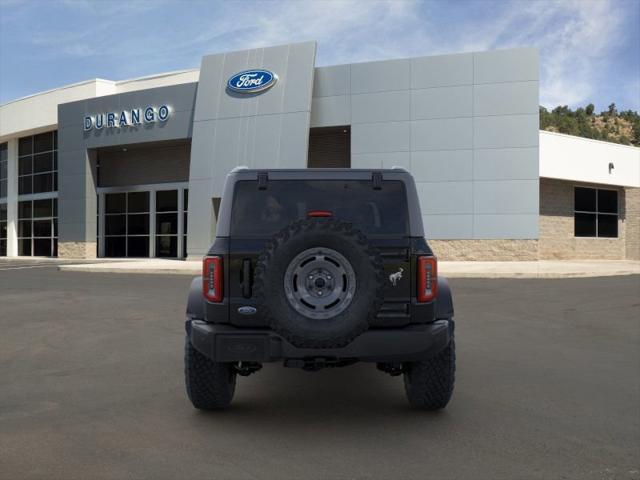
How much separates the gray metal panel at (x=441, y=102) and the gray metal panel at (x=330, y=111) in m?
3.28

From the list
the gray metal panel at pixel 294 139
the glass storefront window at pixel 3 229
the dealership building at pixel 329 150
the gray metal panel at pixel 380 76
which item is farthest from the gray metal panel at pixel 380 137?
the glass storefront window at pixel 3 229

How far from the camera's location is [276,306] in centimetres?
391

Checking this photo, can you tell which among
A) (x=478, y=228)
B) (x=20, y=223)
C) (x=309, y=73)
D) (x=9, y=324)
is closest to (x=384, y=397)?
(x=9, y=324)

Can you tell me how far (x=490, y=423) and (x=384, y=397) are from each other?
1.03 meters

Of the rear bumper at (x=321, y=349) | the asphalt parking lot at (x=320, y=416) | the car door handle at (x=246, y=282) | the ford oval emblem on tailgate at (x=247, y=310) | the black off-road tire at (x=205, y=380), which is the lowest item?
the asphalt parking lot at (x=320, y=416)

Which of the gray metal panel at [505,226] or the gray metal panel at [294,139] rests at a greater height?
the gray metal panel at [294,139]

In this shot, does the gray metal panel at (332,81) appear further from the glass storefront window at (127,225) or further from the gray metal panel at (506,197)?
the glass storefront window at (127,225)

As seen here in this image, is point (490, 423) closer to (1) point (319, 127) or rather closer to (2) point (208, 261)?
(2) point (208, 261)

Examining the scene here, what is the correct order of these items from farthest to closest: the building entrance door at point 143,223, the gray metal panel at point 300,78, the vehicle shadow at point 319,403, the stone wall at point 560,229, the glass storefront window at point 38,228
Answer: the glass storefront window at point 38,228 < the building entrance door at point 143,223 < the stone wall at point 560,229 < the gray metal panel at point 300,78 < the vehicle shadow at point 319,403

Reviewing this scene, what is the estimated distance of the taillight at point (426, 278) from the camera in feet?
14.0

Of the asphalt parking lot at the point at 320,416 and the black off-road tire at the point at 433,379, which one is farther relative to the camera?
the black off-road tire at the point at 433,379

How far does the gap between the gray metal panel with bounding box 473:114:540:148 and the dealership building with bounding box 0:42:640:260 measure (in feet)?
0.21

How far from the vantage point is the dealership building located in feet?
88.0

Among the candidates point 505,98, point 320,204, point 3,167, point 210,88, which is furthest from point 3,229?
point 320,204
